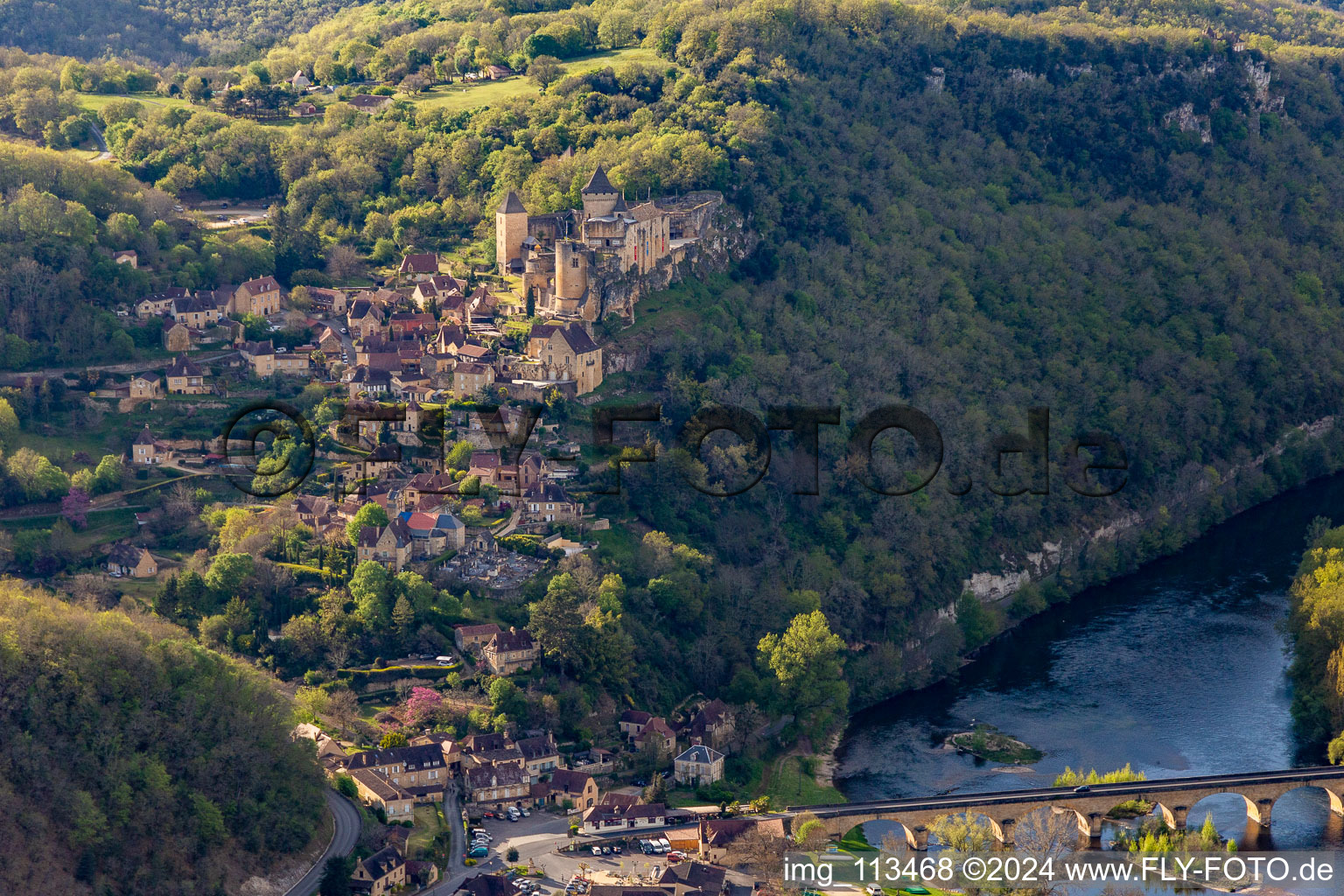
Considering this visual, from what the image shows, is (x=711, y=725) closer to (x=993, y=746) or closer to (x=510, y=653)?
(x=510, y=653)

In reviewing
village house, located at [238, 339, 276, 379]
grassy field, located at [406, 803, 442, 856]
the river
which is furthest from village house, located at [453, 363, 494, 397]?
grassy field, located at [406, 803, 442, 856]

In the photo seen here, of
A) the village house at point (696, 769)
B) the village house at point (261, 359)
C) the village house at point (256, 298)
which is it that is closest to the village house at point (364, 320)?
the village house at point (261, 359)

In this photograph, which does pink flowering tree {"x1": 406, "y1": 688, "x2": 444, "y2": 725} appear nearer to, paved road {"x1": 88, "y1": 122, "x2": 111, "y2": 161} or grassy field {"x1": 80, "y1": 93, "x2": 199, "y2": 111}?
paved road {"x1": 88, "y1": 122, "x2": 111, "y2": 161}

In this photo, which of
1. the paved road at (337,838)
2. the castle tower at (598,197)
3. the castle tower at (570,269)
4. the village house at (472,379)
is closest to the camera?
the paved road at (337,838)

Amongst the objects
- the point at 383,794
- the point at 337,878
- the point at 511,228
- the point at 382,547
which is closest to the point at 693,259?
the point at 511,228

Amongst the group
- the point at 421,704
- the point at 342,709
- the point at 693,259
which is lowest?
the point at 342,709

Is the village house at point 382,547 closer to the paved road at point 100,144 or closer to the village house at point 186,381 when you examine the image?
the village house at point 186,381
